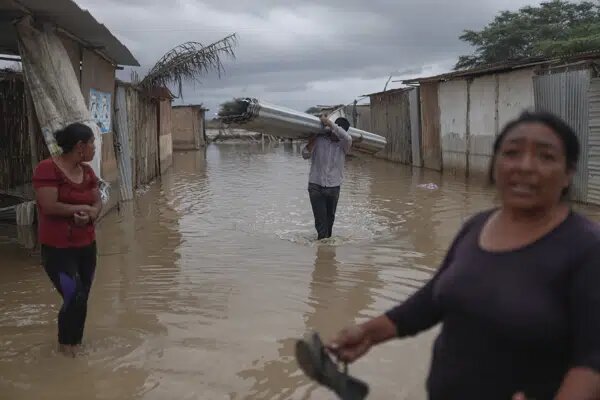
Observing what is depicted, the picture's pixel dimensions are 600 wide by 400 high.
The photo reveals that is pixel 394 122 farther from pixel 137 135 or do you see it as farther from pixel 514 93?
pixel 137 135

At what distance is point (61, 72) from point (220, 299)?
2978mm

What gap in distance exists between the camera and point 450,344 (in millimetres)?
1749

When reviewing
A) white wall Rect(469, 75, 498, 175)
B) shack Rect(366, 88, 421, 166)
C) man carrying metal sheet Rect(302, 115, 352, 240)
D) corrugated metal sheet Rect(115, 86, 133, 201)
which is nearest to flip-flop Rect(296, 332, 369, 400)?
man carrying metal sheet Rect(302, 115, 352, 240)

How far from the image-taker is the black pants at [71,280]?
3.89 metres

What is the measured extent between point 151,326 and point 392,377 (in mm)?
1959

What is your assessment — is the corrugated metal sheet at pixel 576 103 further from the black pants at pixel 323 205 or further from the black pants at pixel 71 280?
the black pants at pixel 71 280

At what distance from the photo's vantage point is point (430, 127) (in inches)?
731

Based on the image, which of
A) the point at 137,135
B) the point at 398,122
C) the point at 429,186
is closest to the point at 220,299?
the point at 137,135

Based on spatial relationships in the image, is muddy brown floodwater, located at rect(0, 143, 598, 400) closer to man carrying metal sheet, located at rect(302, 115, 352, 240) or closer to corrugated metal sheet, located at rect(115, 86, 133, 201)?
corrugated metal sheet, located at rect(115, 86, 133, 201)

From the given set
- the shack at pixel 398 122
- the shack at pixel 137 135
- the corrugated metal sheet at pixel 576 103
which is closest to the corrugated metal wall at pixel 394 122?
the shack at pixel 398 122

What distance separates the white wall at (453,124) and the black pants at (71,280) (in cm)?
1371

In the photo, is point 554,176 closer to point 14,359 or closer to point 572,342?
point 572,342

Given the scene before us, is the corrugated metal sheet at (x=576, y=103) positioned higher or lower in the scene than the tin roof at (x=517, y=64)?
lower

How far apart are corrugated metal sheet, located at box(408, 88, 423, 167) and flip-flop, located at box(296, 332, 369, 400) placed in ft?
57.9
